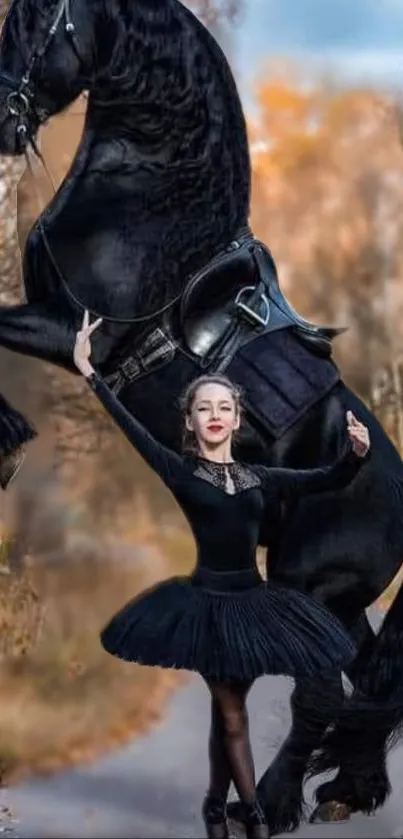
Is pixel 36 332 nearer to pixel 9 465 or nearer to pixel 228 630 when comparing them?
pixel 9 465

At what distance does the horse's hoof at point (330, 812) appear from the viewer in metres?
2.11

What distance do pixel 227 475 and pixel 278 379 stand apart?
0.22 metres

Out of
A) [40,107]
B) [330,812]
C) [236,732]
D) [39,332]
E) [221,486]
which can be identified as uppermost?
[40,107]

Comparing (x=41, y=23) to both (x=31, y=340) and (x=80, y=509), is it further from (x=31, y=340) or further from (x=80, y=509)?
(x=80, y=509)

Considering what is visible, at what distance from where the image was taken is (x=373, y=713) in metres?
2.00

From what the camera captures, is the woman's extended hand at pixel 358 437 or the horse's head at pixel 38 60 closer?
the woman's extended hand at pixel 358 437

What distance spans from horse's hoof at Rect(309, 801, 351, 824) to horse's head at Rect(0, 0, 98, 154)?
1170 mm

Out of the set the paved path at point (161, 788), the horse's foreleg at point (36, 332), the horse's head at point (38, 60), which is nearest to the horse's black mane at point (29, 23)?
the horse's head at point (38, 60)

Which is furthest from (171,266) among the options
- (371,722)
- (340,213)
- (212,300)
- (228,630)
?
(371,722)

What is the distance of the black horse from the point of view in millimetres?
1872

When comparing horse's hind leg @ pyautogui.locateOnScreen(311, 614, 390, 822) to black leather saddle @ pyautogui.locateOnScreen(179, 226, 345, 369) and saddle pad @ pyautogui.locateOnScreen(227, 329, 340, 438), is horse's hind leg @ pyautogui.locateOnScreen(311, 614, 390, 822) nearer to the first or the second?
saddle pad @ pyautogui.locateOnScreen(227, 329, 340, 438)

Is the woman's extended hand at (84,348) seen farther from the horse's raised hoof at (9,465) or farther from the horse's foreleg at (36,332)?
the horse's raised hoof at (9,465)

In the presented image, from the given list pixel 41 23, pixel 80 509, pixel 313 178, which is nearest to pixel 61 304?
pixel 41 23

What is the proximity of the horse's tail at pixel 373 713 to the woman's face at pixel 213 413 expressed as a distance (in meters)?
0.50
